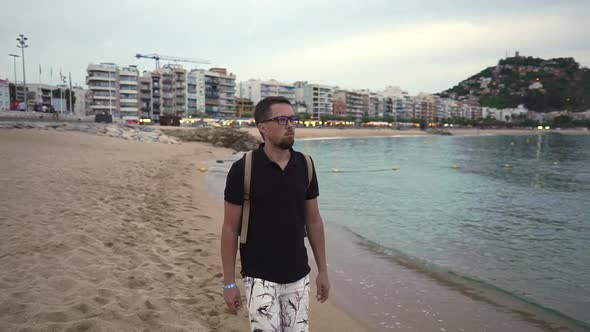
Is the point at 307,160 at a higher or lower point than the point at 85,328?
higher

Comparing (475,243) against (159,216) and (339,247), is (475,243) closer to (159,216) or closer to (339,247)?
(339,247)

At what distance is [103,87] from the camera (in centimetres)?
9181

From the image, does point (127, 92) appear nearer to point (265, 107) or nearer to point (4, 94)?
point (4, 94)

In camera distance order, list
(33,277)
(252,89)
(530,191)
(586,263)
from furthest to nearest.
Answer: (252,89) < (530,191) < (586,263) < (33,277)

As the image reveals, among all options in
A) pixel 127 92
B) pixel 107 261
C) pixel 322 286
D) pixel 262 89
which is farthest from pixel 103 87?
pixel 322 286

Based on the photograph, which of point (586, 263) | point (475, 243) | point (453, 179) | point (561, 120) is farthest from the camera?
point (561, 120)

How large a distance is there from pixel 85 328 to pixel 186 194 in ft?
29.7

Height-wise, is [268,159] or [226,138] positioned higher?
[268,159]

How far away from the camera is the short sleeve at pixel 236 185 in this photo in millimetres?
2475

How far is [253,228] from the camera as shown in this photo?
255 centimetres

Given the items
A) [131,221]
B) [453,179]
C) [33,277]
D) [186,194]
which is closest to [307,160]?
[33,277]

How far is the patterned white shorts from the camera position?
2.43 metres

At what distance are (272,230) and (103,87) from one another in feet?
334

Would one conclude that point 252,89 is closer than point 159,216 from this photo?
No
